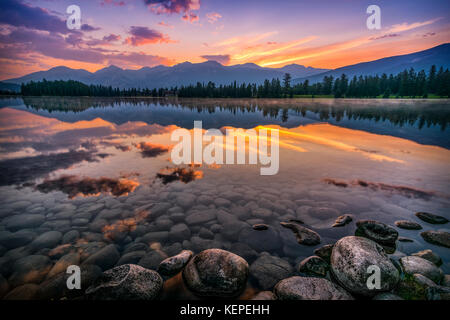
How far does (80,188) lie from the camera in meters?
10.1

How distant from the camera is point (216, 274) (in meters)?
5.23

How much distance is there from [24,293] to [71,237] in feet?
6.73

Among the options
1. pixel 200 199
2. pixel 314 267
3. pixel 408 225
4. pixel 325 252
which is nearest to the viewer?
pixel 314 267

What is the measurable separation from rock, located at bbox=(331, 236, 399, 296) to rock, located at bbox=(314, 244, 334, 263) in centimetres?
27

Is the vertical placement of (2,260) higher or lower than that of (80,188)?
lower

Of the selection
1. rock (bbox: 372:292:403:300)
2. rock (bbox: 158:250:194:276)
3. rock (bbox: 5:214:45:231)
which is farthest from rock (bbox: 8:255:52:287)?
rock (bbox: 372:292:403:300)

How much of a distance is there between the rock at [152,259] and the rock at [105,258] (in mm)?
825

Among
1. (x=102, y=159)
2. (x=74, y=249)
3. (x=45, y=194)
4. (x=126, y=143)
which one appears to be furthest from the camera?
(x=126, y=143)

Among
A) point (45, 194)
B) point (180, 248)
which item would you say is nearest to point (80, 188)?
point (45, 194)

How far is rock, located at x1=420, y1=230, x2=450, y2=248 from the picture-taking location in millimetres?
6489

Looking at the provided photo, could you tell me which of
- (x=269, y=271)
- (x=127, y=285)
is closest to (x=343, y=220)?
(x=269, y=271)

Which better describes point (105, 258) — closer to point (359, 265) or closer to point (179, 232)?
point (179, 232)
